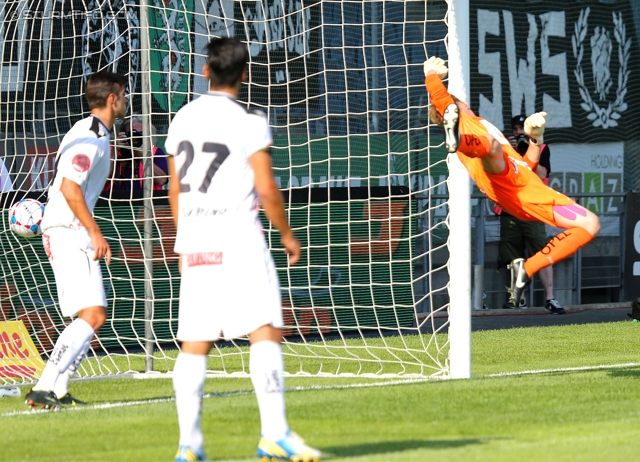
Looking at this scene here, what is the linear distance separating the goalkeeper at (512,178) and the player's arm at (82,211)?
8.96ft

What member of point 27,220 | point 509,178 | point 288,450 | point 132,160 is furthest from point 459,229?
point 288,450

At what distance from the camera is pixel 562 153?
20953 millimetres

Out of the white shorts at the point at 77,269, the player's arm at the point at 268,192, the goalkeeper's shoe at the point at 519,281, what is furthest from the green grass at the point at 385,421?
the player's arm at the point at 268,192

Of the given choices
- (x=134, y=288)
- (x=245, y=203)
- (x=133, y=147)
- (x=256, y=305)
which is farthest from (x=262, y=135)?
(x=134, y=288)

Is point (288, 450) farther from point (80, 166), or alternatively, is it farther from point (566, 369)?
point (566, 369)

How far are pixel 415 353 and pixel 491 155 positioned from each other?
3369mm

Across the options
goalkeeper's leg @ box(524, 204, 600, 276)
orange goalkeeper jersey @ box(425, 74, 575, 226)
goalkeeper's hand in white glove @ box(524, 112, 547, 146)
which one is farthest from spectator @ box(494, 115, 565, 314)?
goalkeeper's leg @ box(524, 204, 600, 276)

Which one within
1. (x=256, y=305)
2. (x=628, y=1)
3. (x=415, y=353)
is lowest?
(x=415, y=353)

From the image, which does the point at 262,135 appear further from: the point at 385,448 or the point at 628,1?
the point at 628,1

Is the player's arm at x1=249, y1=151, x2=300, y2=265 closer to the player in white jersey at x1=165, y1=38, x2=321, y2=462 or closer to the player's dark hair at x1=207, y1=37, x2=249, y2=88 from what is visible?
the player in white jersey at x1=165, y1=38, x2=321, y2=462

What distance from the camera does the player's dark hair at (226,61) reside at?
5781 millimetres

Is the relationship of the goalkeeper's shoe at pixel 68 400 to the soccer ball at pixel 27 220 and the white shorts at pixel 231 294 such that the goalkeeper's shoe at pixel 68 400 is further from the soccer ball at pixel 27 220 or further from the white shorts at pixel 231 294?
the white shorts at pixel 231 294

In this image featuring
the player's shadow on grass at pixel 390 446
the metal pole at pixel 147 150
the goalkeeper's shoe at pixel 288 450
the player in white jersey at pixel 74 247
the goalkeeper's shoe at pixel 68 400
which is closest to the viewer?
the goalkeeper's shoe at pixel 288 450

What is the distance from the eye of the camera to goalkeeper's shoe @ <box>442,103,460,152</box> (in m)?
8.88
